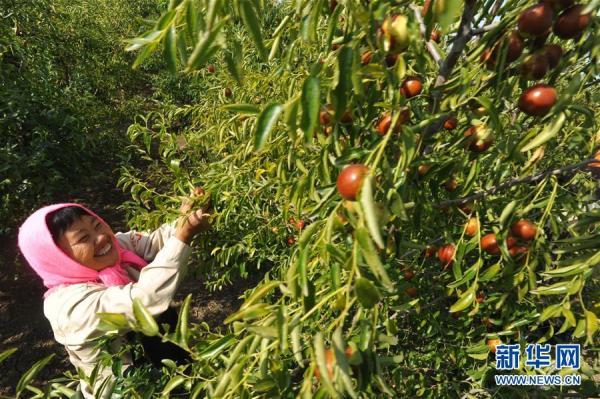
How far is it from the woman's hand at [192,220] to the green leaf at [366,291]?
3.29 feet

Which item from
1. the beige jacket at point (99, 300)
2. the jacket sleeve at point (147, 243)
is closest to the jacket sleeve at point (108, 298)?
the beige jacket at point (99, 300)

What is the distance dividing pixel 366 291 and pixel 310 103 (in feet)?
0.84

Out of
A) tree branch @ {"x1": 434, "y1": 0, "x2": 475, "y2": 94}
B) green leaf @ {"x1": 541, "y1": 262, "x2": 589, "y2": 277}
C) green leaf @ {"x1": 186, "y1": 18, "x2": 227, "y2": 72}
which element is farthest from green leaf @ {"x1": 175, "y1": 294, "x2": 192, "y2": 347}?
green leaf @ {"x1": 541, "y1": 262, "x2": 589, "y2": 277}

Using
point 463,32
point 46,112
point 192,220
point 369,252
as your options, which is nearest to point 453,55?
point 463,32

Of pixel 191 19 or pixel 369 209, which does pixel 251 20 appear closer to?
pixel 191 19

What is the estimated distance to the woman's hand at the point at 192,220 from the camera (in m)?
1.40

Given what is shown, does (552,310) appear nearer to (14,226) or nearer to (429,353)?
(429,353)

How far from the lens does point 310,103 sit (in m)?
0.49

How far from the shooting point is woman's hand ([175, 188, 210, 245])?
4.60ft

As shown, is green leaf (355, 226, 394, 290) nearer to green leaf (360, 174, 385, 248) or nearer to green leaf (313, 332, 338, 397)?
green leaf (360, 174, 385, 248)


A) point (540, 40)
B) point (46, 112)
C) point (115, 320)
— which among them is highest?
point (46, 112)

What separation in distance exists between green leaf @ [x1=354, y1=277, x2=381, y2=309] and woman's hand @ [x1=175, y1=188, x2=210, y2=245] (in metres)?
1.00

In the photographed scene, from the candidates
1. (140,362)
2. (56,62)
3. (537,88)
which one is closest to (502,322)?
(537,88)

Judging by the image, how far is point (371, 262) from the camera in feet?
1.54
